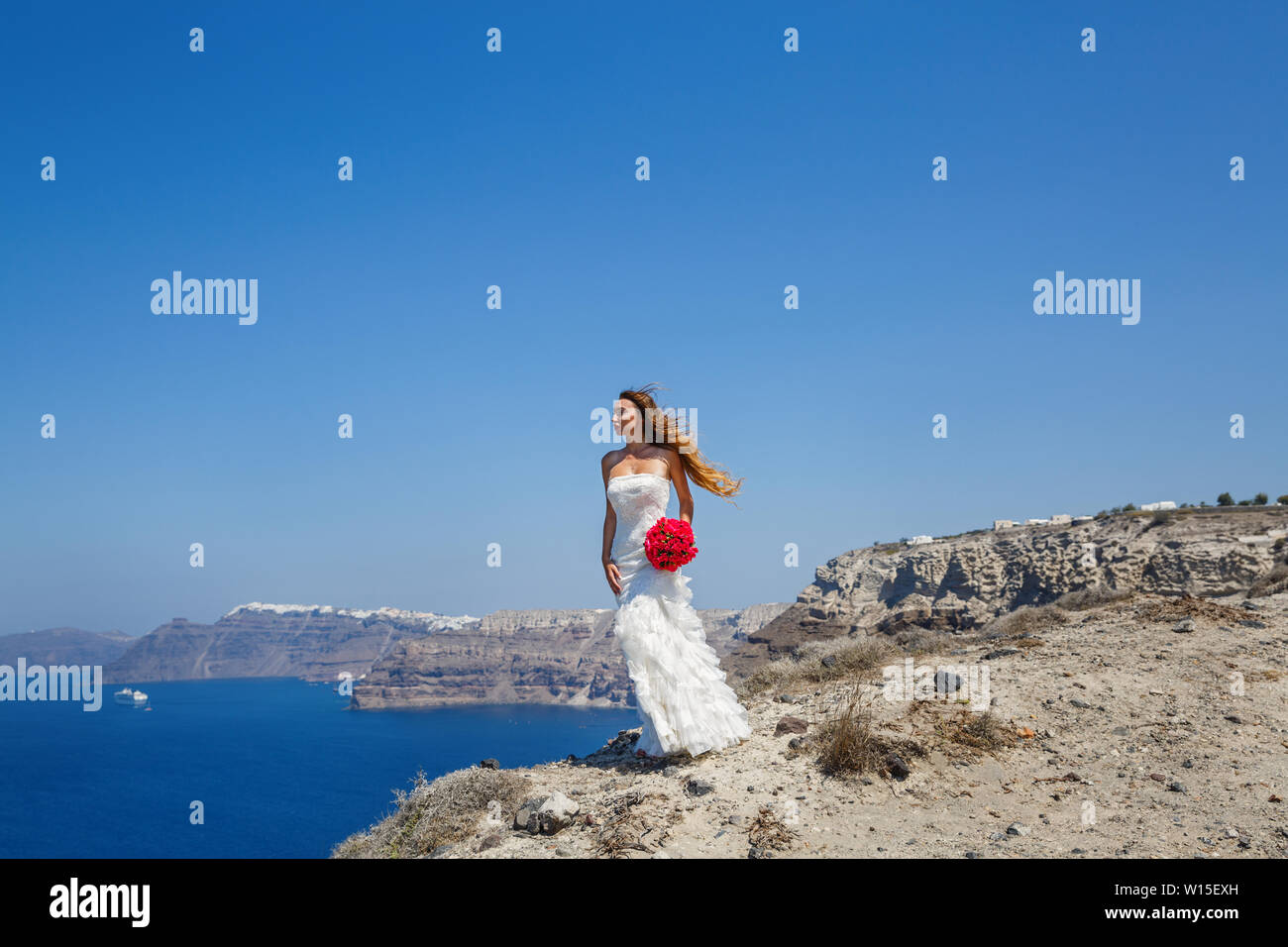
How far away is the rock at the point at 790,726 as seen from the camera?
321 inches

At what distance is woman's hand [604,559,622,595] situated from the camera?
8.39 m

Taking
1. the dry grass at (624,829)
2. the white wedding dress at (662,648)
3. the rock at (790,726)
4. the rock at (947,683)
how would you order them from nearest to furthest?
1. the dry grass at (624,829)
2. the white wedding dress at (662,648)
3. the rock at (790,726)
4. the rock at (947,683)

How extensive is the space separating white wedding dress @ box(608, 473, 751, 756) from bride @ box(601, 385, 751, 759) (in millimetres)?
11

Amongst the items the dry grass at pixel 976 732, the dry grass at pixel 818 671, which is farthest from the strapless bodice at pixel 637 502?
the dry grass at pixel 818 671

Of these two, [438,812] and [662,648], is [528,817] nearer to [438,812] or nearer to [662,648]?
[438,812]

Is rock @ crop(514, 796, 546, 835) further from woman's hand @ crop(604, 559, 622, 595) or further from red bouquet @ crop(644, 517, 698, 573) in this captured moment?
red bouquet @ crop(644, 517, 698, 573)

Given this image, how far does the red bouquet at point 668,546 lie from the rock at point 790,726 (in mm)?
2199

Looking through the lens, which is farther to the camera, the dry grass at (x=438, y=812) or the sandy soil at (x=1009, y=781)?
the dry grass at (x=438, y=812)

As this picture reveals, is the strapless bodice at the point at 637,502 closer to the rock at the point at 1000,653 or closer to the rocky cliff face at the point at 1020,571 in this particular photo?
the rock at the point at 1000,653

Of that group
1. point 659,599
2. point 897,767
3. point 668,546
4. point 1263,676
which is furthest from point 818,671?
point 1263,676

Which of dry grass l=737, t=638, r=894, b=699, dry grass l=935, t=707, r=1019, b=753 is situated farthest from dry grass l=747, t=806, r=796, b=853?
dry grass l=737, t=638, r=894, b=699

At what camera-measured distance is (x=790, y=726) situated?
27.1ft
